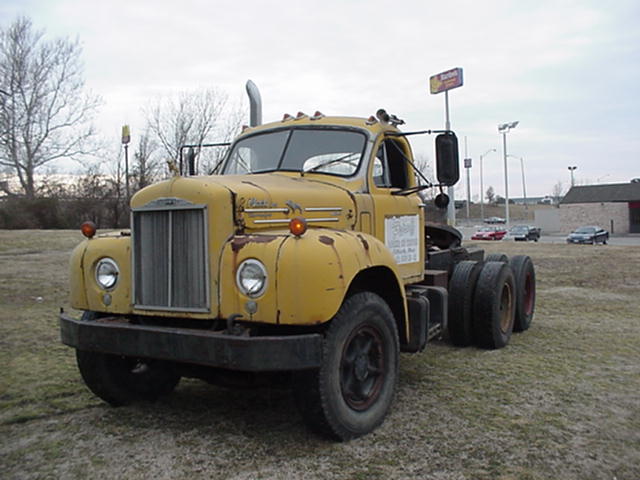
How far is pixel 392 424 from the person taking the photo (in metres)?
4.46

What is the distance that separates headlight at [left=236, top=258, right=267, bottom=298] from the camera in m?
3.76

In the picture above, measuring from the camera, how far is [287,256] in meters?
3.70

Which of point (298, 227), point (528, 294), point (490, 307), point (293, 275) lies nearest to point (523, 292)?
point (528, 294)

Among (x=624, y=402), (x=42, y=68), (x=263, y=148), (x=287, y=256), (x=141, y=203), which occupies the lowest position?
(x=624, y=402)

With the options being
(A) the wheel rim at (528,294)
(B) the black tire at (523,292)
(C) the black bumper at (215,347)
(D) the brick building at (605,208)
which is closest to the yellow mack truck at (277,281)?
(C) the black bumper at (215,347)

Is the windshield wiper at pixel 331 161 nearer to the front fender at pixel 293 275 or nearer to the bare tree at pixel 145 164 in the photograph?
the front fender at pixel 293 275

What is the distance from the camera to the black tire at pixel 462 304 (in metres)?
6.92

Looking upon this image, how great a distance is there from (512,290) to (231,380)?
175 inches

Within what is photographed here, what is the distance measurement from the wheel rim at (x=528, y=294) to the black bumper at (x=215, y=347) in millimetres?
5367

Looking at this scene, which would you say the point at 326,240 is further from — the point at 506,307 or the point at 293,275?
the point at 506,307

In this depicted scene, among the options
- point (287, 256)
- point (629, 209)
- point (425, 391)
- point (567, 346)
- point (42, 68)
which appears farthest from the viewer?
point (629, 209)

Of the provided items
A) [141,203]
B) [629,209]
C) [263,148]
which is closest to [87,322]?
[141,203]

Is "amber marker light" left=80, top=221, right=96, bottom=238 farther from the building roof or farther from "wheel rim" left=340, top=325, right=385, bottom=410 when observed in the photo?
the building roof

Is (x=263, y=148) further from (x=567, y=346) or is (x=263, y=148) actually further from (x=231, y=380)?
(x=567, y=346)
